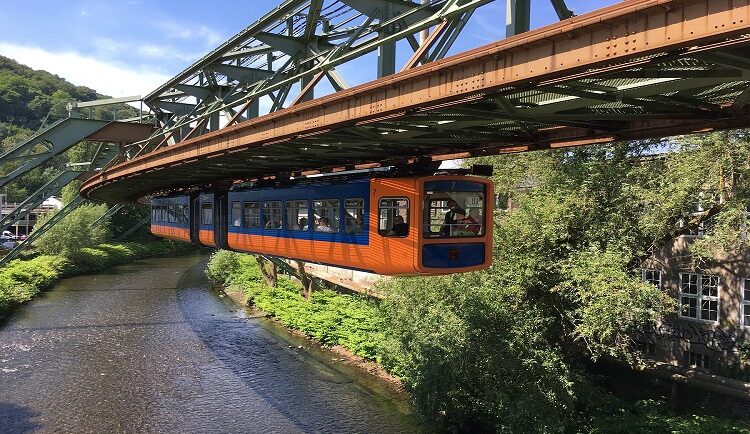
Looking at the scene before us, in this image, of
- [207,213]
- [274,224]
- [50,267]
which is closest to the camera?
[274,224]

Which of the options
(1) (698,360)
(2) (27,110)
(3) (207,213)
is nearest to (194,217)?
(3) (207,213)

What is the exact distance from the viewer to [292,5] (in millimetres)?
12375

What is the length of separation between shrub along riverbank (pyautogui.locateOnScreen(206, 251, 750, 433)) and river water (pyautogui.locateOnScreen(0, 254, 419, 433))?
173 centimetres

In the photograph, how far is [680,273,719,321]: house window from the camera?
611 inches

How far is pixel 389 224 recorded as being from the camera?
9.63 m

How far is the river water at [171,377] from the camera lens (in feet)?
46.8

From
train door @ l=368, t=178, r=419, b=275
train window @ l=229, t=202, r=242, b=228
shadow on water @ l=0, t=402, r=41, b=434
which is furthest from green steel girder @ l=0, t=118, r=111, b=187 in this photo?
train door @ l=368, t=178, r=419, b=275

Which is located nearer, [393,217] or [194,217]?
[393,217]

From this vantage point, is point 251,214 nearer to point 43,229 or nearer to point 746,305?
point 746,305

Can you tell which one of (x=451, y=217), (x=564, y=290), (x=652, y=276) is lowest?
(x=652, y=276)

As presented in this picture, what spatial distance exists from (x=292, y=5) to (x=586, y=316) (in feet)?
31.9

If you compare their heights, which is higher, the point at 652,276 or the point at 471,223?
the point at 471,223

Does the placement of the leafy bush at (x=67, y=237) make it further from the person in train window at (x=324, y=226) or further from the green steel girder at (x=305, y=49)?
the person in train window at (x=324, y=226)

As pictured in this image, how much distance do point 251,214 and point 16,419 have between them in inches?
320
